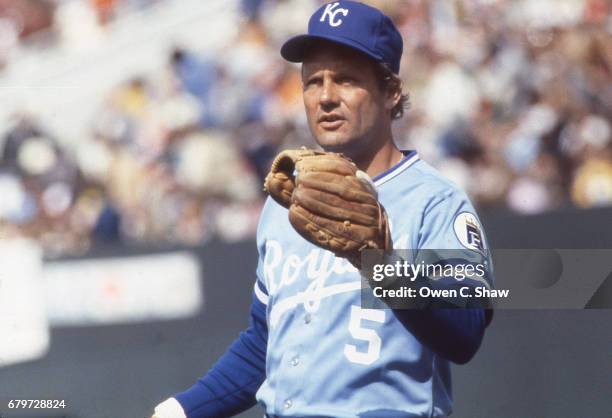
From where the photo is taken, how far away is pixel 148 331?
14.6ft

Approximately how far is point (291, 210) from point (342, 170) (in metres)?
0.12

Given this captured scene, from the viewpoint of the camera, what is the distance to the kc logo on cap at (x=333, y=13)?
2281mm

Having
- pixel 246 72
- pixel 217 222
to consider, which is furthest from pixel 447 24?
pixel 217 222

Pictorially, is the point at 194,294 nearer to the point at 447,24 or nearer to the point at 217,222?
the point at 217,222

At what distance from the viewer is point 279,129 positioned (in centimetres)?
566

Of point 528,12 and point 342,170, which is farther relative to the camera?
point 528,12

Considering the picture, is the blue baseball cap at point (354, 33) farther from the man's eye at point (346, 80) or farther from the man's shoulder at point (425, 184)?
the man's shoulder at point (425, 184)

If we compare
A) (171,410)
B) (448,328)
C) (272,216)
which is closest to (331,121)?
(272,216)

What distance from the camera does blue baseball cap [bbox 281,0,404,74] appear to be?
2238 millimetres

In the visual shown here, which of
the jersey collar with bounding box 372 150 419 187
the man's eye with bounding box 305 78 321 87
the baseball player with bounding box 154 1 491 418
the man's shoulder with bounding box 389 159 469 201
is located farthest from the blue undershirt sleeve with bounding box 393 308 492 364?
the man's eye with bounding box 305 78 321 87

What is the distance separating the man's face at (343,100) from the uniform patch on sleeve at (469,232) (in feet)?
1.01

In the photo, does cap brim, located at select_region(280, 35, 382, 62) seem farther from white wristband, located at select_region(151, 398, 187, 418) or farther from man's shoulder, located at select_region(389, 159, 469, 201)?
white wristband, located at select_region(151, 398, 187, 418)

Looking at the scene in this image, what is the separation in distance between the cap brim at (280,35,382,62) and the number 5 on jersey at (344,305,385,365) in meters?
0.54

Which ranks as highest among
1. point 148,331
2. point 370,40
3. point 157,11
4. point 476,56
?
point 157,11
